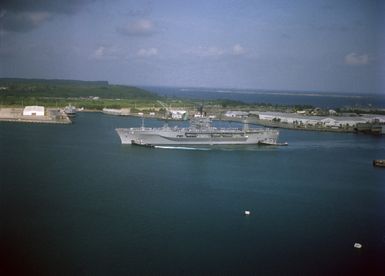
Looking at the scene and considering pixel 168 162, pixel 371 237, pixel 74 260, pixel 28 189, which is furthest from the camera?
pixel 168 162

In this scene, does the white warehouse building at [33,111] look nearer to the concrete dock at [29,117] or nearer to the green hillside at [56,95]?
the concrete dock at [29,117]

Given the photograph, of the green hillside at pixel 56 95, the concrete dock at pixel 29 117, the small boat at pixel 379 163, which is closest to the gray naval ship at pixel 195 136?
the small boat at pixel 379 163

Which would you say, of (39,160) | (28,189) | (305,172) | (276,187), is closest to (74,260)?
(28,189)

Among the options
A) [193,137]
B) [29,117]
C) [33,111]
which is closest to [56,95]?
[33,111]

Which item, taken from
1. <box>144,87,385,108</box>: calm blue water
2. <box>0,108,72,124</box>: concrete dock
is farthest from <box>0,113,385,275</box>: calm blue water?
<box>144,87,385,108</box>: calm blue water

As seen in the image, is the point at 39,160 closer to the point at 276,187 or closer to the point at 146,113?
the point at 276,187

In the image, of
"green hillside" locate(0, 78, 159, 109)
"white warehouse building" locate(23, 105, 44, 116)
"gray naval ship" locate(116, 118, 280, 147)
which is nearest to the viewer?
"gray naval ship" locate(116, 118, 280, 147)

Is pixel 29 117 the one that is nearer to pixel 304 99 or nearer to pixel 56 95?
pixel 56 95

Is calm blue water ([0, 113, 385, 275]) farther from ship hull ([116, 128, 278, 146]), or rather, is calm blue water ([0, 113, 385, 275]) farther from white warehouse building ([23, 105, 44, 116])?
white warehouse building ([23, 105, 44, 116])
